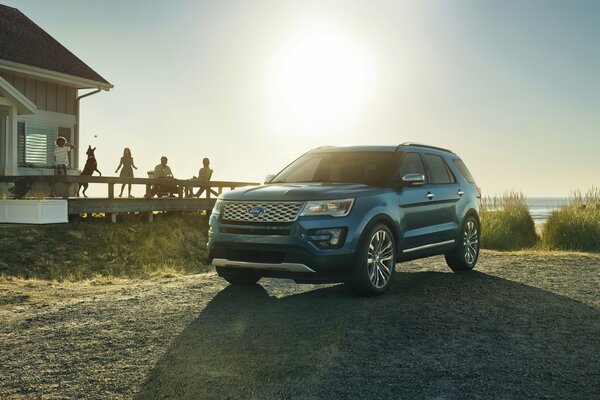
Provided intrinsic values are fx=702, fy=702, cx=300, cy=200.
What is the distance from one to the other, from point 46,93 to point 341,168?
19.2m

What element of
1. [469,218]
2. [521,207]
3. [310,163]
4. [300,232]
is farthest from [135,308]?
[521,207]

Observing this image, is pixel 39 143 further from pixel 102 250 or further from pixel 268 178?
pixel 268 178

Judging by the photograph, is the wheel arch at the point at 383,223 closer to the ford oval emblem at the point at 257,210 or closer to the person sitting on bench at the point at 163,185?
the ford oval emblem at the point at 257,210

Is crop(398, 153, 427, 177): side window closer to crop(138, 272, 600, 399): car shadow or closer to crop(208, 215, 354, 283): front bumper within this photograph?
crop(138, 272, 600, 399): car shadow

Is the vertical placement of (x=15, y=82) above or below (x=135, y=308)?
above

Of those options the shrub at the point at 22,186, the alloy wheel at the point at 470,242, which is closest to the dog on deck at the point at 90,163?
the shrub at the point at 22,186

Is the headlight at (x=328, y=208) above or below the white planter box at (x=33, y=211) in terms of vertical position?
above

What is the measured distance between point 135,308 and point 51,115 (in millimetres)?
19578

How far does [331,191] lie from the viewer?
8.16 m

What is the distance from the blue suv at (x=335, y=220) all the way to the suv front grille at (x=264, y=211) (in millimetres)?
12

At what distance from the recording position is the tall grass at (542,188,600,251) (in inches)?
675

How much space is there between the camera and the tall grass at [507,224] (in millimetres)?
18062

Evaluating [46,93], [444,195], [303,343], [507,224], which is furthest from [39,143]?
[303,343]

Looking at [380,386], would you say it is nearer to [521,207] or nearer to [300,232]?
[300,232]
